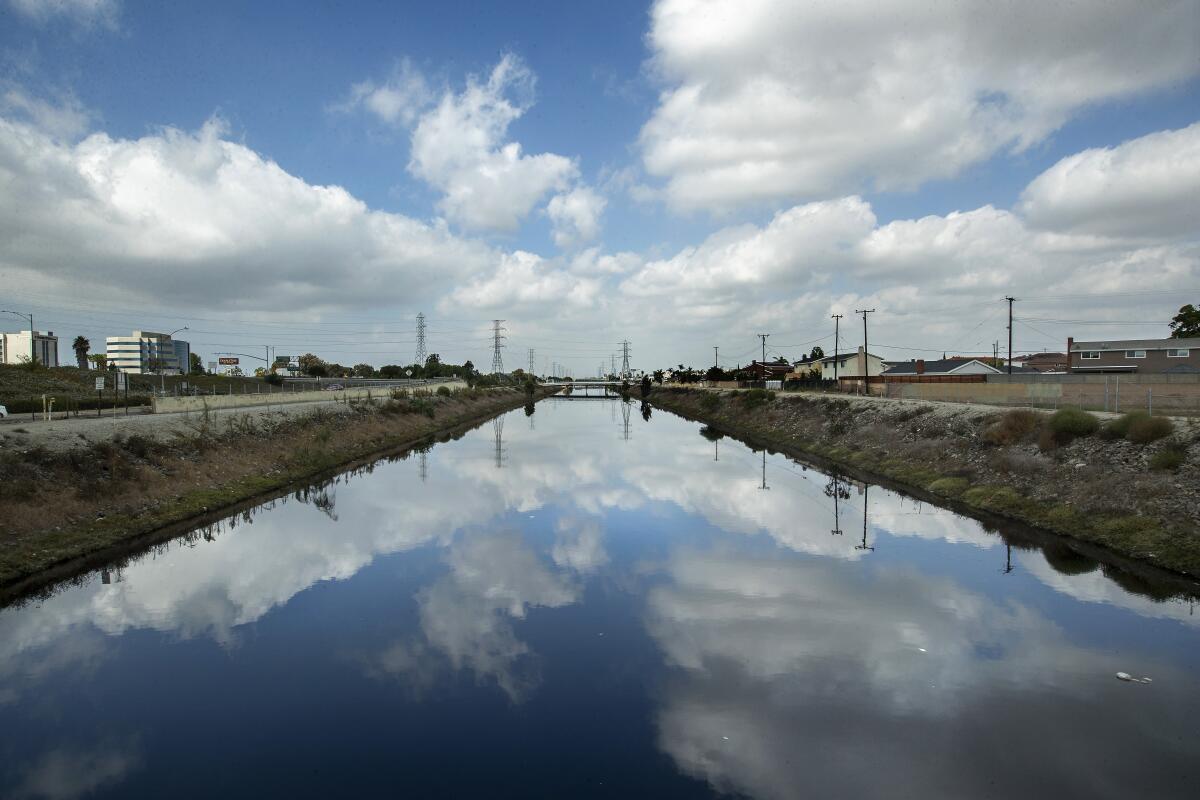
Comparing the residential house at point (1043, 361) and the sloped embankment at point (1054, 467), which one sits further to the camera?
the residential house at point (1043, 361)

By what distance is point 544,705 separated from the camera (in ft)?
31.7

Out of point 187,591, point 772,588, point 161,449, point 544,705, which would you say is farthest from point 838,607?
point 161,449

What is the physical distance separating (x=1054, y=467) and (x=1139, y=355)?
193 feet

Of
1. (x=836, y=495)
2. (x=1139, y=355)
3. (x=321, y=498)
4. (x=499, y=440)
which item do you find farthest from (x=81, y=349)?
(x=1139, y=355)

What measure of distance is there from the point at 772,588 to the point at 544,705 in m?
7.21

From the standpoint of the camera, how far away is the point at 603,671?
10.8 metres

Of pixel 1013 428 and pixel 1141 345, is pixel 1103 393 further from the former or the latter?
pixel 1141 345

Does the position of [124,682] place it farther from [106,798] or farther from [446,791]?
[446,791]

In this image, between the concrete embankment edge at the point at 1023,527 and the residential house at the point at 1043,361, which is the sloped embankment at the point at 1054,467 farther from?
the residential house at the point at 1043,361

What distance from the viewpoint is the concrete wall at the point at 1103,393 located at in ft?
105

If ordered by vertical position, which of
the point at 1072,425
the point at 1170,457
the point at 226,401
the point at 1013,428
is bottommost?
the point at 1170,457

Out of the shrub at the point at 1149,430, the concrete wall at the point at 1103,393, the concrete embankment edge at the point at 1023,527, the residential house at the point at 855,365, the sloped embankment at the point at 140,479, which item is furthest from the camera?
the residential house at the point at 855,365

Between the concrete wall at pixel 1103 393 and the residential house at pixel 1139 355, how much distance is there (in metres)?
29.9

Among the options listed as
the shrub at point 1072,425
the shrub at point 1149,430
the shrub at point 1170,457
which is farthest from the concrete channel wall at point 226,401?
the shrub at point 1149,430
